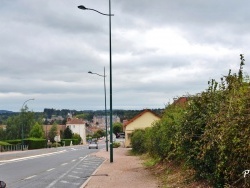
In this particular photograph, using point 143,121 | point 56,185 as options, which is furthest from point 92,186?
point 143,121

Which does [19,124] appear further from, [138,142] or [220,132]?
[220,132]

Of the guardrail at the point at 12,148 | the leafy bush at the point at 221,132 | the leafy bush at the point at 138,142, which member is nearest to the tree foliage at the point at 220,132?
the leafy bush at the point at 221,132

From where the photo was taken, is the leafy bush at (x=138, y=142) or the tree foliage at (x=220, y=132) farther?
the leafy bush at (x=138, y=142)

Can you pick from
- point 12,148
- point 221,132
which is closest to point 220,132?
point 221,132

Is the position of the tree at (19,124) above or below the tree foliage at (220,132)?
above

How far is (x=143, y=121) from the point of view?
66375mm

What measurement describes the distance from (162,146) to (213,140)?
38.6 feet

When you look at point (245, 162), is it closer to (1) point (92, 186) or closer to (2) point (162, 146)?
(1) point (92, 186)

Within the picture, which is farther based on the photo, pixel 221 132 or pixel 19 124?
pixel 19 124

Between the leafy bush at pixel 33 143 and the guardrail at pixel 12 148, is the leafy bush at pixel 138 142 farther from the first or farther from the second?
the leafy bush at pixel 33 143

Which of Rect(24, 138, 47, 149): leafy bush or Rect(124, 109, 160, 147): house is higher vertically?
Rect(124, 109, 160, 147): house

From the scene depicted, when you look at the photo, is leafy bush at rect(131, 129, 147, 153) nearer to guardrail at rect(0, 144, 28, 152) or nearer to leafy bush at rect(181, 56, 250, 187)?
guardrail at rect(0, 144, 28, 152)

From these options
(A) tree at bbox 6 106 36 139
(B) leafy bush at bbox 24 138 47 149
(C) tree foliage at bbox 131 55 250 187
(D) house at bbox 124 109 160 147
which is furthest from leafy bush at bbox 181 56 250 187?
(A) tree at bbox 6 106 36 139

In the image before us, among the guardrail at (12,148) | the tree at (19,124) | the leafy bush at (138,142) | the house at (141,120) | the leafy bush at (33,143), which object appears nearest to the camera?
the leafy bush at (138,142)
